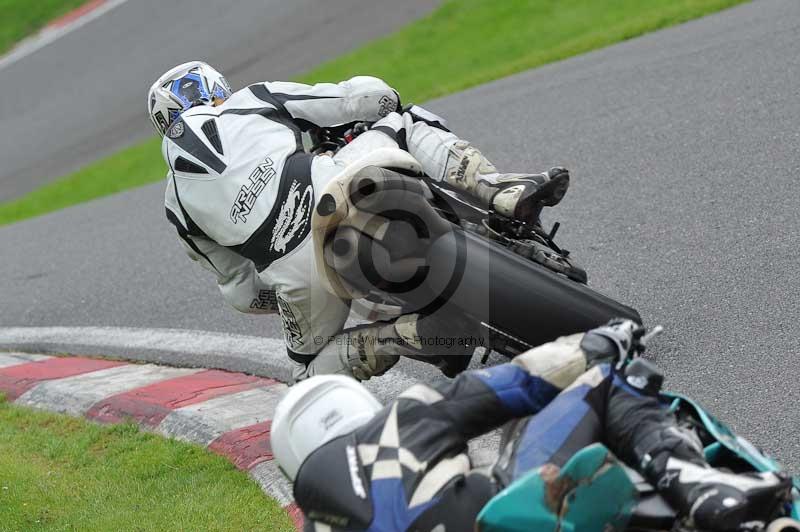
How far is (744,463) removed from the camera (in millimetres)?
3031

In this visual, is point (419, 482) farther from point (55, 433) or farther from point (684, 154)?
point (684, 154)

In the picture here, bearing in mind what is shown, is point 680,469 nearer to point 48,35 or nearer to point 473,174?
point 473,174

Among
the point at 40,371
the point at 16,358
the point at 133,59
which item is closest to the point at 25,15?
the point at 133,59

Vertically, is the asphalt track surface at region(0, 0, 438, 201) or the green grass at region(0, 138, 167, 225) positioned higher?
the asphalt track surface at region(0, 0, 438, 201)

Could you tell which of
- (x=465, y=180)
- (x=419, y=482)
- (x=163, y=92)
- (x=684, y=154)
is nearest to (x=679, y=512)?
(x=419, y=482)

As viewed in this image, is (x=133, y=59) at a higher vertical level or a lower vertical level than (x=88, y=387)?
higher

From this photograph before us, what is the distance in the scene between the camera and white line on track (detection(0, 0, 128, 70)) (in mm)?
18156

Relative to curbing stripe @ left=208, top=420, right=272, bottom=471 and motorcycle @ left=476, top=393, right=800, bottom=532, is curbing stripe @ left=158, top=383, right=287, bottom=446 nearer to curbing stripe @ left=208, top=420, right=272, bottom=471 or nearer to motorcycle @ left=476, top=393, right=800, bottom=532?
curbing stripe @ left=208, top=420, right=272, bottom=471

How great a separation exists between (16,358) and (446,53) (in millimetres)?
7753

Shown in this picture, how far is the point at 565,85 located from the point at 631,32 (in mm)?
1649

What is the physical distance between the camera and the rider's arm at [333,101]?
4.89 meters

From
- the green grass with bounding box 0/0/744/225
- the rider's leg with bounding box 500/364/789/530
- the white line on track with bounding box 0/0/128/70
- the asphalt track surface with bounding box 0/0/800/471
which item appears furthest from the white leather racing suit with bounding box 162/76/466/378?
the white line on track with bounding box 0/0/128/70

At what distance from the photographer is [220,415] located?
5402 millimetres

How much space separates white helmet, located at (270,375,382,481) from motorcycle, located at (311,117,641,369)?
89 centimetres
